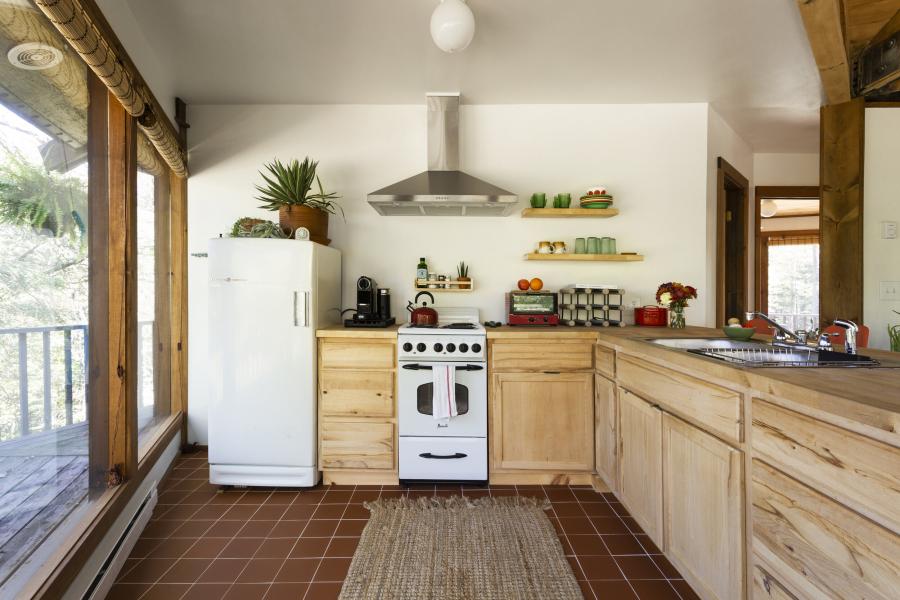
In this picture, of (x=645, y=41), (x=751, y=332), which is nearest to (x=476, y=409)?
(x=751, y=332)

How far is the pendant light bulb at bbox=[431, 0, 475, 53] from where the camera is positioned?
72.0 inches

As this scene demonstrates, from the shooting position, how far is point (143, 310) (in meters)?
2.57

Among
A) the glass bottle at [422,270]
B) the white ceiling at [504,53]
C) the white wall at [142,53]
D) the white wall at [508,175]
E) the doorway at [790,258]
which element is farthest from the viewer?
the doorway at [790,258]

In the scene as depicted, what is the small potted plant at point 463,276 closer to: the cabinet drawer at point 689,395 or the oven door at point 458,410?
the oven door at point 458,410

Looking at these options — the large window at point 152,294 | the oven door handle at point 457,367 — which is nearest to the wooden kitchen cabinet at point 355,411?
the oven door handle at point 457,367

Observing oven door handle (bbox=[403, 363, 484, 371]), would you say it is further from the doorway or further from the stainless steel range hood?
the doorway

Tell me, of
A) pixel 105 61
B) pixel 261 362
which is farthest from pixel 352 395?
pixel 105 61

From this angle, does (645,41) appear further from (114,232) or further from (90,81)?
(114,232)

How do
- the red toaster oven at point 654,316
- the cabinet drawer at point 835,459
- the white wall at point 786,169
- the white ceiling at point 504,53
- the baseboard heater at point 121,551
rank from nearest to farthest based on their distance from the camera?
the cabinet drawer at point 835,459, the baseboard heater at point 121,551, the white ceiling at point 504,53, the red toaster oven at point 654,316, the white wall at point 786,169

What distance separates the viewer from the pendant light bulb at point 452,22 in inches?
72.0

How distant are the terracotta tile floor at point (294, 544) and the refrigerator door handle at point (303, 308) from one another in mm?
1051

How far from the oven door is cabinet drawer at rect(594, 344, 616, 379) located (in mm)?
701

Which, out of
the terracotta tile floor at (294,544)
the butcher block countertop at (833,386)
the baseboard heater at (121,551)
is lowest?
the terracotta tile floor at (294,544)

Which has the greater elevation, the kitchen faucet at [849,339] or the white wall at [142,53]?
the white wall at [142,53]
